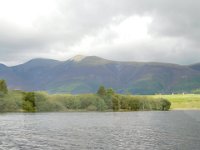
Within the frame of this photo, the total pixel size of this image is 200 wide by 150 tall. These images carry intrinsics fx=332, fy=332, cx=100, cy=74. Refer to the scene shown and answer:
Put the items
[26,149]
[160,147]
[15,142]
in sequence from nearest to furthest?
1. [26,149]
2. [160,147]
3. [15,142]

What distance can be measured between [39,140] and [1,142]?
30.5ft

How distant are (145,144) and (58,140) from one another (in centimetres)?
2104

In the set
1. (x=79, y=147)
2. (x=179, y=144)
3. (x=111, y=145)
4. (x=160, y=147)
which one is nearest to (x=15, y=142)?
(x=79, y=147)

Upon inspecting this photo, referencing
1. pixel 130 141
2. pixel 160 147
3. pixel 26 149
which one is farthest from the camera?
pixel 130 141

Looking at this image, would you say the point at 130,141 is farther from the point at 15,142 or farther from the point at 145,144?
the point at 15,142

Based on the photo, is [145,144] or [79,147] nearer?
[79,147]

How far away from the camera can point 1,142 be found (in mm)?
75688

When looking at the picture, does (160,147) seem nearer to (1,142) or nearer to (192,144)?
(192,144)

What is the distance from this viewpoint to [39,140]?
8088 centimetres

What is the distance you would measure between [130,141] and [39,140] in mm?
22241

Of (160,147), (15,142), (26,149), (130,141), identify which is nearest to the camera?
(26,149)

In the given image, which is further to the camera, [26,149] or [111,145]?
[111,145]

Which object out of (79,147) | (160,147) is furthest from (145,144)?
(79,147)

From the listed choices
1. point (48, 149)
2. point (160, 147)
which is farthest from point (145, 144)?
point (48, 149)
